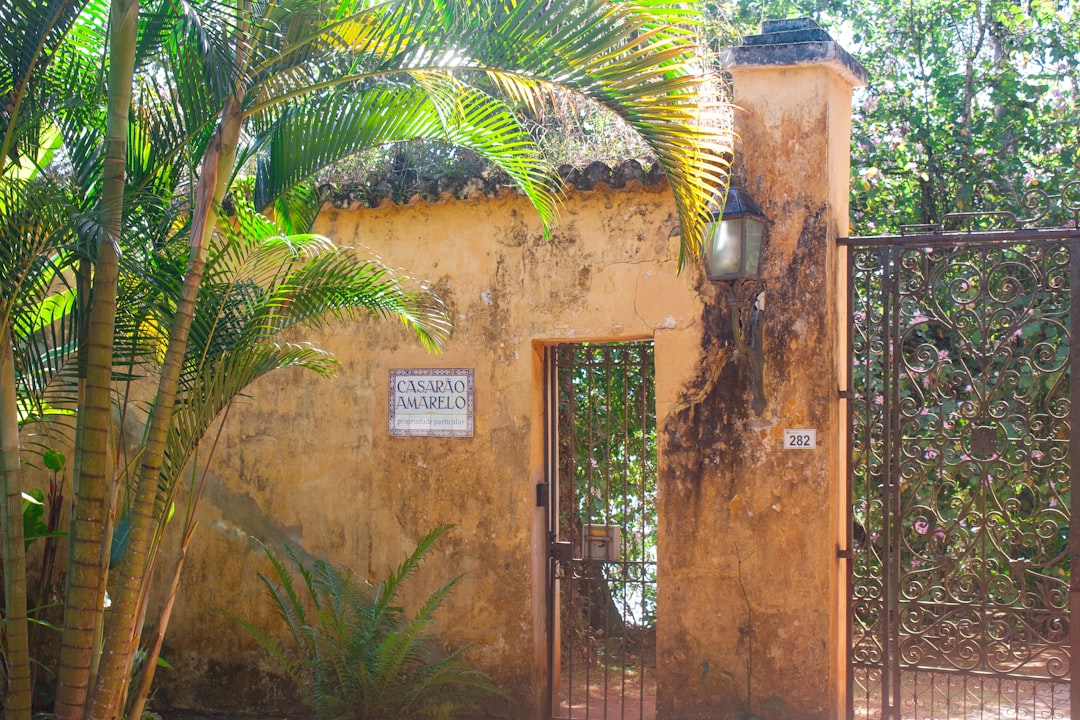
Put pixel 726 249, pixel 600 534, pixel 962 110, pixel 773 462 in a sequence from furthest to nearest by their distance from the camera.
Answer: pixel 962 110 → pixel 600 534 → pixel 773 462 → pixel 726 249

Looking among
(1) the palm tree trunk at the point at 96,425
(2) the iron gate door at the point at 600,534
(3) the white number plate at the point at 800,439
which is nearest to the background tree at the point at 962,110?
(2) the iron gate door at the point at 600,534

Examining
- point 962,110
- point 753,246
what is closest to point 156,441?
point 753,246

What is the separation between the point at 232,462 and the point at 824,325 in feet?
11.0

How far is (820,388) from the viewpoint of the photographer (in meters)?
5.17

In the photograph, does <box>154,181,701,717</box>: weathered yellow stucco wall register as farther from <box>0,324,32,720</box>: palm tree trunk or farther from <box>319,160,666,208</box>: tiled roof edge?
<box>0,324,32,720</box>: palm tree trunk

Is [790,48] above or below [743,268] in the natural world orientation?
above

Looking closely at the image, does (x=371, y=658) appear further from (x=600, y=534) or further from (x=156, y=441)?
(x=156, y=441)

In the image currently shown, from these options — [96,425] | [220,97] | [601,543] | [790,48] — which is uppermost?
[790,48]

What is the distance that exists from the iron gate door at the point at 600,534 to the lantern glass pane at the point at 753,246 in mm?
870

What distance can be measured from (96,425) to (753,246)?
2.99 m

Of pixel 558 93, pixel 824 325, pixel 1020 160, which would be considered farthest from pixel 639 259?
pixel 1020 160

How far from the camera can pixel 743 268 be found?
201 inches

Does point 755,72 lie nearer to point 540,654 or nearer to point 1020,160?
point 540,654

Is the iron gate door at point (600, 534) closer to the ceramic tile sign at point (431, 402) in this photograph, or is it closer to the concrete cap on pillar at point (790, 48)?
the ceramic tile sign at point (431, 402)
